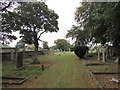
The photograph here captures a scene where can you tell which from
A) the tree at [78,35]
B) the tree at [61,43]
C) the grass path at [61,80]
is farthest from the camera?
the tree at [61,43]

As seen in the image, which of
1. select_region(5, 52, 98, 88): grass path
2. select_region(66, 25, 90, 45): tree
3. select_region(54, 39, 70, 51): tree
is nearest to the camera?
select_region(5, 52, 98, 88): grass path

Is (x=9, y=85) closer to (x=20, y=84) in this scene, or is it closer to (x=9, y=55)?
(x=20, y=84)

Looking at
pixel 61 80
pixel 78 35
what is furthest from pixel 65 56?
pixel 61 80

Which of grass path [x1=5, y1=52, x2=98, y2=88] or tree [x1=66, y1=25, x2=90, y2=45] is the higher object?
tree [x1=66, y1=25, x2=90, y2=45]

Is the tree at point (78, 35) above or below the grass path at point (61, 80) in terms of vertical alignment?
above

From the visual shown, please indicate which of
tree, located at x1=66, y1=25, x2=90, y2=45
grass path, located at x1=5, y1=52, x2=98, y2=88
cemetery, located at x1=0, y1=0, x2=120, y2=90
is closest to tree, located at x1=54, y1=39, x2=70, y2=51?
cemetery, located at x1=0, y1=0, x2=120, y2=90

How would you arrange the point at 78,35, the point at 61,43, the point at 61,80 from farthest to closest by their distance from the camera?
the point at 61,43
the point at 78,35
the point at 61,80

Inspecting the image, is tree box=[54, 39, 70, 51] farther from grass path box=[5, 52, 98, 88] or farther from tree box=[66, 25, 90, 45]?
grass path box=[5, 52, 98, 88]

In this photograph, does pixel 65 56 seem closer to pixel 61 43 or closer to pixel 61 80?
pixel 61 80

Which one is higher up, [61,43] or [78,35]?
[61,43]

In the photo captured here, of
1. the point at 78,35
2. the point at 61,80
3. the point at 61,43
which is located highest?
the point at 61,43

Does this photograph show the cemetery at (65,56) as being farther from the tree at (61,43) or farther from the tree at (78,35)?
the tree at (61,43)

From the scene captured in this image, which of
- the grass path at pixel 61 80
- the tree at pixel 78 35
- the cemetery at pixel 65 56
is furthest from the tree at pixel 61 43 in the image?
the grass path at pixel 61 80

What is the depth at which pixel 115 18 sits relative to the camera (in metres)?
7.10
